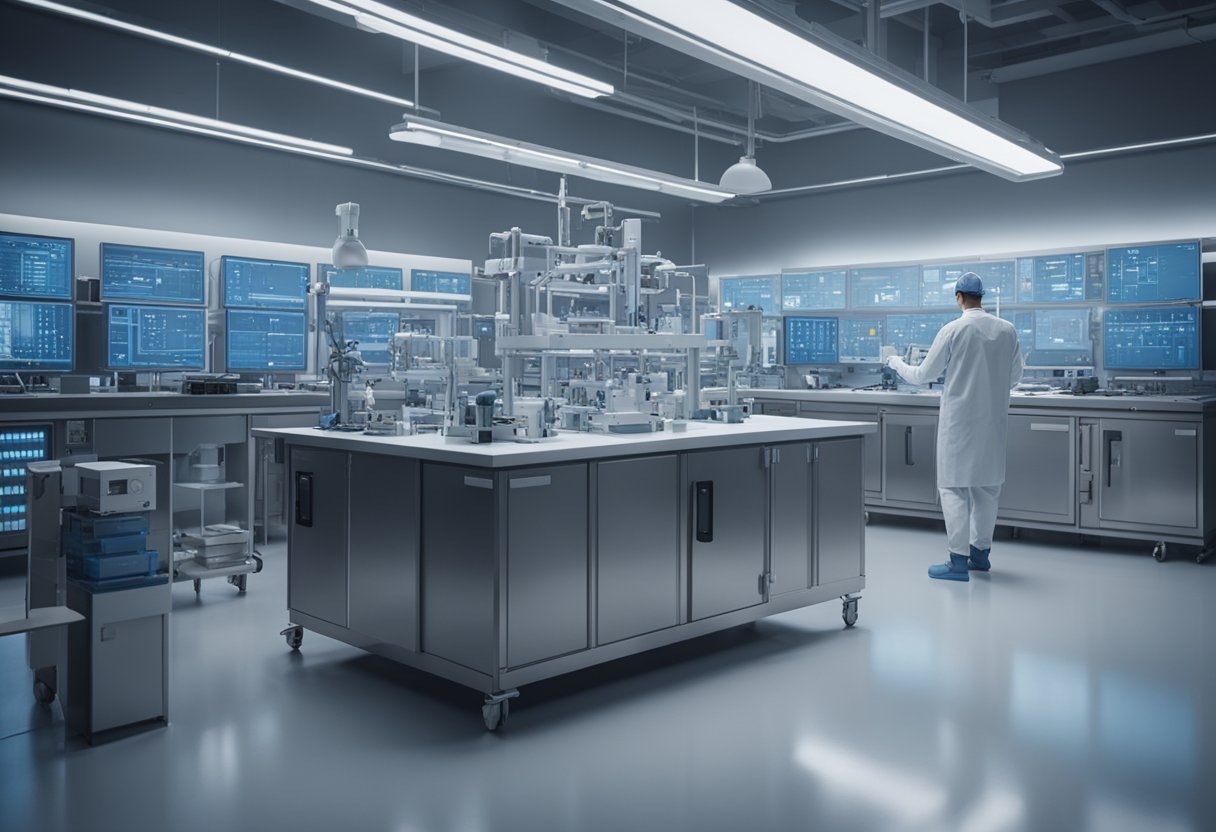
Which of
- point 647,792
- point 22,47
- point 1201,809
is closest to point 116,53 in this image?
point 22,47

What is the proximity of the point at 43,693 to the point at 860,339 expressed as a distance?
621 cm

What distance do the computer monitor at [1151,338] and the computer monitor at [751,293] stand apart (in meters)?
2.95

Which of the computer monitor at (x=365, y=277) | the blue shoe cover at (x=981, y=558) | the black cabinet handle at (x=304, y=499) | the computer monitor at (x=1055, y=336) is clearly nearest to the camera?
the black cabinet handle at (x=304, y=499)

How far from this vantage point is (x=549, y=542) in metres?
2.97

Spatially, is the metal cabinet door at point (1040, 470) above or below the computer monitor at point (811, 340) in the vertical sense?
below

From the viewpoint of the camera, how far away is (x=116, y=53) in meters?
6.01

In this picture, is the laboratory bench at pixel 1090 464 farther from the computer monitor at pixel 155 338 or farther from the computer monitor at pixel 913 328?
the computer monitor at pixel 155 338

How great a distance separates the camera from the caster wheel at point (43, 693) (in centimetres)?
302

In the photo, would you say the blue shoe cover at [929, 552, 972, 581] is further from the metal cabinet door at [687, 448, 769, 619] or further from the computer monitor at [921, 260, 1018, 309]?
the computer monitor at [921, 260, 1018, 309]

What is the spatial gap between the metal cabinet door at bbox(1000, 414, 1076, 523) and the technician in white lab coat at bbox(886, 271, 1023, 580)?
876mm

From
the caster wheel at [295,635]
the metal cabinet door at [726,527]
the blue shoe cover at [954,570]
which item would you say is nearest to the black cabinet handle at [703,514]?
the metal cabinet door at [726,527]

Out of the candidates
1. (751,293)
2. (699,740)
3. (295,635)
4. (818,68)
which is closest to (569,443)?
(699,740)

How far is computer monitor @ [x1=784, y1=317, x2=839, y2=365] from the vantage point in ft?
24.9

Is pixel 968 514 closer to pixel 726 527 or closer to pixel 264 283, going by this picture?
pixel 726 527
